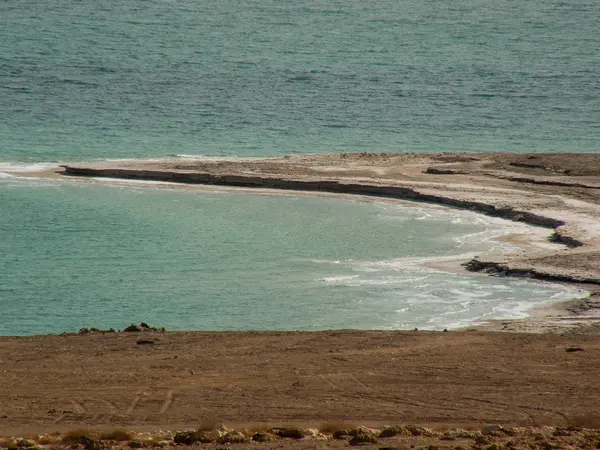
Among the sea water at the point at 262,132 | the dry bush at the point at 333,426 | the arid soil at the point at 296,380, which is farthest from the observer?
the sea water at the point at 262,132

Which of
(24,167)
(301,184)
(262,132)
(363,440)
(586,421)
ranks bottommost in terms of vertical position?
(586,421)

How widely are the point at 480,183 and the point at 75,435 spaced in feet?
99.9

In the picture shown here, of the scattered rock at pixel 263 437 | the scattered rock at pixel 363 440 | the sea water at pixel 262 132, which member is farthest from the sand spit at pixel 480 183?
the scattered rock at pixel 263 437

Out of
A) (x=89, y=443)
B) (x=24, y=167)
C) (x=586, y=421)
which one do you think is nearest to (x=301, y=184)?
(x=24, y=167)

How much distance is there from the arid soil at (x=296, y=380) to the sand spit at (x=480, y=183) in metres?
8.97

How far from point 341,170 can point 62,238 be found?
1538cm

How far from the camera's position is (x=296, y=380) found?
18359mm

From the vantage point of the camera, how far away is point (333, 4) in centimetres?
11162

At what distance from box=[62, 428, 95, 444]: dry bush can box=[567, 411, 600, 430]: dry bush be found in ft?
21.4

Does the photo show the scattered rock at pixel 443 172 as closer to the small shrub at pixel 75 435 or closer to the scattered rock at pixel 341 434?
the scattered rock at pixel 341 434

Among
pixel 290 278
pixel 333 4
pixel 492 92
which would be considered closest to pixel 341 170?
pixel 290 278

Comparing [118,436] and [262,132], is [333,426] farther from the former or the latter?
[262,132]

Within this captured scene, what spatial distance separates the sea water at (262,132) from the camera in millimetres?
27312

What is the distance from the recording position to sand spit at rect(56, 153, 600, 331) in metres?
31.0
